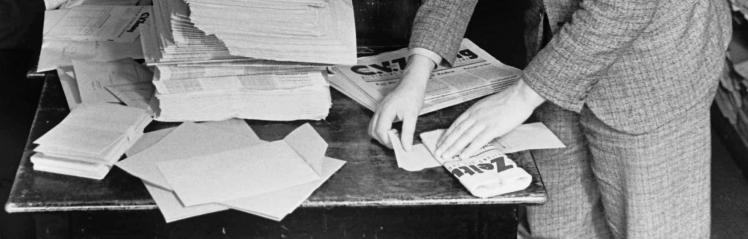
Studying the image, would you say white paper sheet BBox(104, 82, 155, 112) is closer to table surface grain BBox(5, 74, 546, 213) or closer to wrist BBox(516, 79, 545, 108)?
table surface grain BBox(5, 74, 546, 213)

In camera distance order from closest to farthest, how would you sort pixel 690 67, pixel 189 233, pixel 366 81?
1. pixel 189 233
2. pixel 690 67
3. pixel 366 81

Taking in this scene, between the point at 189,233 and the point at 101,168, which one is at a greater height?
the point at 101,168

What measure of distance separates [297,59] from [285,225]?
25cm

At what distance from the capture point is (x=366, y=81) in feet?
5.12

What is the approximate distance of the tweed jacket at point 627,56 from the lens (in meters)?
1.30

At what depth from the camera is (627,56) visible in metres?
1.39

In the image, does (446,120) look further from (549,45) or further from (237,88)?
(237,88)

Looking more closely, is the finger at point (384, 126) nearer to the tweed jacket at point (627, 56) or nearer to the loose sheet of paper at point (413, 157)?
the loose sheet of paper at point (413, 157)

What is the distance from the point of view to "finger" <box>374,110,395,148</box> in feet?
4.44

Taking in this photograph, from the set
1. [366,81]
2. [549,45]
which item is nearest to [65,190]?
[366,81]

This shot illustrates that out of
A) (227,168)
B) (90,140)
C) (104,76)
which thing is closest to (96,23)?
(104,76)

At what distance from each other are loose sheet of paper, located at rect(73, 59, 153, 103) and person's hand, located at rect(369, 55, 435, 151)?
0.44 m

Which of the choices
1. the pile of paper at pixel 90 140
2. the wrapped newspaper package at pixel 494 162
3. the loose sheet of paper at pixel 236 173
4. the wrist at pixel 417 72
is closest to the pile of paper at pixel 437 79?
the wrist at pixel 417 72

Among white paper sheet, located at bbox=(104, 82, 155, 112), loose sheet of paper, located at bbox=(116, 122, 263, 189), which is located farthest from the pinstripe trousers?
white paper sheet, located at bbox=(104, 82, 155, 112)
